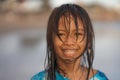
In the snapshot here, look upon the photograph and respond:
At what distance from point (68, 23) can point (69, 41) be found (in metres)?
0.04

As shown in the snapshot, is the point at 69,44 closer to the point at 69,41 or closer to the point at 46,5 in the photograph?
the point at 69,41

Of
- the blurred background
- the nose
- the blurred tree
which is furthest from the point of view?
the blurred tree

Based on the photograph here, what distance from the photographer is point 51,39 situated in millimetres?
820

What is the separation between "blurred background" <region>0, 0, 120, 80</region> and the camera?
298 cm

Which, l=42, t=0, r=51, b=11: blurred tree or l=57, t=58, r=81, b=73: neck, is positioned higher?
l=42, t=0, r=51, b=11: blurred tree

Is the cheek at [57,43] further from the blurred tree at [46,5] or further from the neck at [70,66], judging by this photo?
the blurred tree at [46,5]

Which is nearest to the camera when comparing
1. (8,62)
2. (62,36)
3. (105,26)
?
(62,36)

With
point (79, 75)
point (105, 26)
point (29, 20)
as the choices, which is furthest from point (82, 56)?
point (29, 20)

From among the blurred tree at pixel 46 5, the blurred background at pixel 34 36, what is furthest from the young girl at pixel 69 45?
the blurred tree at pixel 46 5

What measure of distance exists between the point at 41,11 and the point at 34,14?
10 centimetres

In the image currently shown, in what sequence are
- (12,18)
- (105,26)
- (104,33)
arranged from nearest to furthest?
(104,33), (105,26), (12,18)

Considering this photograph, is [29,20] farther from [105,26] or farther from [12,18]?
[105,26]

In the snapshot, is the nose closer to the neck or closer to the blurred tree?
the neck

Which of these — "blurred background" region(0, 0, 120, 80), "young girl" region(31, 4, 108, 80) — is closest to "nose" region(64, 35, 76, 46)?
"young girl" region(31, 4, 108, 80)
